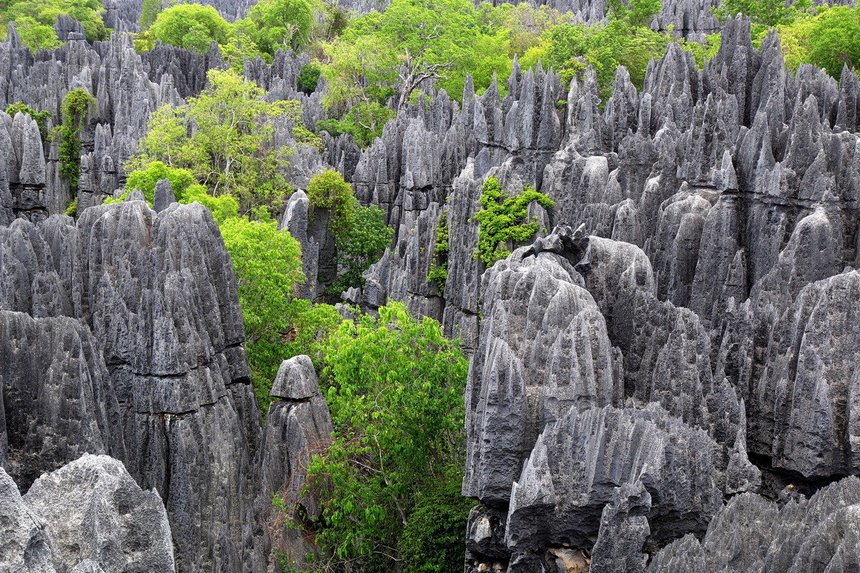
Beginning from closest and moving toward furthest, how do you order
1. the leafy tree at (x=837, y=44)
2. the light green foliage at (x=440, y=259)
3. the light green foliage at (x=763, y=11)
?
the leafy tree at (x=837, y=44)
the light green foliage at (x=440, y=259)
the light green foliage at (x=763, y=11)

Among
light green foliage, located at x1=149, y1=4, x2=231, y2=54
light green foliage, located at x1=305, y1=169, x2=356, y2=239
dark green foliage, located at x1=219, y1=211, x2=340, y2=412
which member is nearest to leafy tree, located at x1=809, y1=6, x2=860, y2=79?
light green foliage, located at x1=305, y1=169, x2=356, y2=239

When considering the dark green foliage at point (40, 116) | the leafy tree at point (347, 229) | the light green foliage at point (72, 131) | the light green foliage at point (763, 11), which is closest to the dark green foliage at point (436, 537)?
the leafy tree at point (347, 229)

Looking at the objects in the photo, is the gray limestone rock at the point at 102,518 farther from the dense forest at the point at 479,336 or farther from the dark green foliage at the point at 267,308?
the dark green foliage at the point at 267,308

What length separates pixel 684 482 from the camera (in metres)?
15.4

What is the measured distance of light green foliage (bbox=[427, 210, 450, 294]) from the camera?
42750mm

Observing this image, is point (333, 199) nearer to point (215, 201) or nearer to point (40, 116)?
point (215, 201)

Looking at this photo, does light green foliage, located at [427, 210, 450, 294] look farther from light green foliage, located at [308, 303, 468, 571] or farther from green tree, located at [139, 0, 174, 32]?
green tree, located at [139, 0, 174, 32]

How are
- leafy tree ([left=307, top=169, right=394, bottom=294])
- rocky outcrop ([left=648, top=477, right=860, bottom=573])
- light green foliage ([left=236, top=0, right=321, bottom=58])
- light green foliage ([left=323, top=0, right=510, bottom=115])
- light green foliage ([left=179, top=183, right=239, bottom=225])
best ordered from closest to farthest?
rocky outcrop ([left=648, top=477, right=860, bottom=573]), light green foliage ([left=179, top=183, right=239, bottom=225]), leafy tree ([left=307, top=169, right=394, bottom=294]), light green foliage ([left=323, top=0, right=510, bottom=115]), light green foliage ([left=236, top=0, right=321, bottom=58])

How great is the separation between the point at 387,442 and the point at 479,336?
4.89 m

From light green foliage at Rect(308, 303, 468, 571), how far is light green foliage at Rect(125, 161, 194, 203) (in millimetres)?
20513

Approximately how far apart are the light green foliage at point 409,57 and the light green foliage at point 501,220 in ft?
78.6

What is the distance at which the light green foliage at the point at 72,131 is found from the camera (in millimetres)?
59250

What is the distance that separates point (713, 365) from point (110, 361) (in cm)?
1631

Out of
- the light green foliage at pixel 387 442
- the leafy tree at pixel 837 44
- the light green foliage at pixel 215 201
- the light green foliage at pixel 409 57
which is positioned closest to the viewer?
the light green foliage at pixel 387 442
